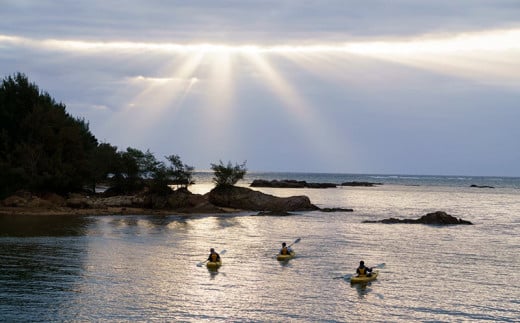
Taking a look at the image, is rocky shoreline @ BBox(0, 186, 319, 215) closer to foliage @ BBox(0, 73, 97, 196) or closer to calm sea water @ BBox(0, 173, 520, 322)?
foliage @ BBox(0, 73, 97, 196)

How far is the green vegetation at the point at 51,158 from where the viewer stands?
79.8 meters

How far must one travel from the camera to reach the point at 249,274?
37.0 m

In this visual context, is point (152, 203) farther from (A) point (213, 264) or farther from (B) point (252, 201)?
(A) point (213, 264)

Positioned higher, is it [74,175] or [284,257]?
[74,175]

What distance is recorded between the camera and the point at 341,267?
39594 millimetres

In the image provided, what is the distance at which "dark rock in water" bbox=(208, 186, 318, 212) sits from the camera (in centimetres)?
8869

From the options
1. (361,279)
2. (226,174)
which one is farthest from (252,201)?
(361,279)

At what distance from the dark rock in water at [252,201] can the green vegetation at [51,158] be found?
546 centimetres

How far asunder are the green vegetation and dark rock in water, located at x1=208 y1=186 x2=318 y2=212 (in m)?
5.46

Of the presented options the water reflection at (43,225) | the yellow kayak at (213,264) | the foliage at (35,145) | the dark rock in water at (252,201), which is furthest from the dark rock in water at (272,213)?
the yellow kayak at (213,264)

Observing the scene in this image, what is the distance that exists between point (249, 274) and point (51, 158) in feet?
175

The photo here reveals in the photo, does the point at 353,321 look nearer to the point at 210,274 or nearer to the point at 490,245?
the point at 210,274

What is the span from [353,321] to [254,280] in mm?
9743

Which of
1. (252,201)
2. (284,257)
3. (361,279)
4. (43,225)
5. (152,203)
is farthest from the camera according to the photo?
(252,201)
